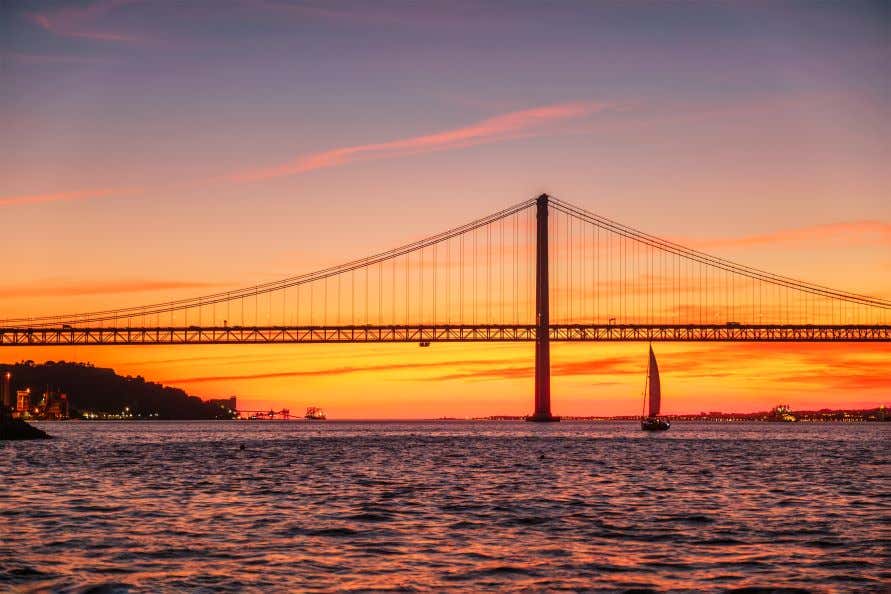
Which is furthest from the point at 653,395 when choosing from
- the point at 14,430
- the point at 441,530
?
the point at 441,530

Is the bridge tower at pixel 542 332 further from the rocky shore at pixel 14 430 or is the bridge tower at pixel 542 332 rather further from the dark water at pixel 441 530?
the dark water at pixel 441 530

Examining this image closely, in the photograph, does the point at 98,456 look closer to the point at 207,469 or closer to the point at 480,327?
the point at 207,469

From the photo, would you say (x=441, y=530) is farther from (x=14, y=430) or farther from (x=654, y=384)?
(x=654, y=384)

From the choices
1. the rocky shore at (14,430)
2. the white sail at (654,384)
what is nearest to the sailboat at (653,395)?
the white sail at (654,384)

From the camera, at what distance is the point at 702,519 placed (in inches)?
1053

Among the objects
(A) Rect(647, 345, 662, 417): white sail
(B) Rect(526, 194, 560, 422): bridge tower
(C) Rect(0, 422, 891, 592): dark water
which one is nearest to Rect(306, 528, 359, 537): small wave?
(C) Rect(0, 422, 891, 592): dark water

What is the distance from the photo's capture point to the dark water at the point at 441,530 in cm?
1855

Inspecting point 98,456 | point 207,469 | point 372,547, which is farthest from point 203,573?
point 98,456

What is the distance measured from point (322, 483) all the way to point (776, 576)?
22157 mm

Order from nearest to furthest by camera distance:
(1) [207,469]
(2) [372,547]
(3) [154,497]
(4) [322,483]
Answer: (2) [372,547] → (3) [154,497] → (4) [322,483] → (1) [207,469]

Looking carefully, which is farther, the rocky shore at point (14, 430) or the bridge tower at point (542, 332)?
the bridge tower at point (542, 332)

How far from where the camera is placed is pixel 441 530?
24469 millimetres

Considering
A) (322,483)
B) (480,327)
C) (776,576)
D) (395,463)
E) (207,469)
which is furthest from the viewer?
(480,327)

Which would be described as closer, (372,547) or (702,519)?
(372,547)
